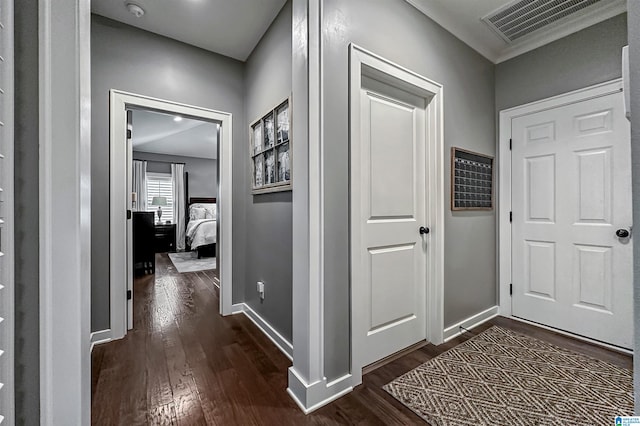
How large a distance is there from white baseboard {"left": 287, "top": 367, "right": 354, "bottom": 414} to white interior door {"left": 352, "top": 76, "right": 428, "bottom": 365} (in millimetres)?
199

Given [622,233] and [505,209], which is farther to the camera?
[505,209]

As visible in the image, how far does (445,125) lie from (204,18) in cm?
A: 213

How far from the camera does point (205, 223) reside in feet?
18.2

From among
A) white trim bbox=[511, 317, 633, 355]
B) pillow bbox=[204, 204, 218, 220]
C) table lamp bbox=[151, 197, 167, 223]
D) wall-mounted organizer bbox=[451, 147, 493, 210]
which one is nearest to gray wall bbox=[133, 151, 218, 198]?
pillow bbox=[204, 204, 218, 220]

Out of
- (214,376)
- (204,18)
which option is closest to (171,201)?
(204,18)

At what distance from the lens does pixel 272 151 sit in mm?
2141

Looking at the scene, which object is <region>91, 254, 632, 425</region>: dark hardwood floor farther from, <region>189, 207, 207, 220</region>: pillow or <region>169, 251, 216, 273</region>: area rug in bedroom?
<region>189, 207, 207, 220</region>: pillow

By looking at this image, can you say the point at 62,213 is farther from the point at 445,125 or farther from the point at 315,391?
the point at 445,125

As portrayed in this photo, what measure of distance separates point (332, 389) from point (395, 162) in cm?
150

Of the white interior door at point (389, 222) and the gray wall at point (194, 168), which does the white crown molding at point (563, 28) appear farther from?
the gray wall at point (194, 168)

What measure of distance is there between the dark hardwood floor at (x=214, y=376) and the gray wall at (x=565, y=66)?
2.14 meters

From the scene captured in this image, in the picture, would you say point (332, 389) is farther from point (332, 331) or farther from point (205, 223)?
point (205, 223)

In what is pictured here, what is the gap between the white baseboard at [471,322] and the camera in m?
2.15

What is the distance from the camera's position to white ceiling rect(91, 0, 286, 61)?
6.44 ft
